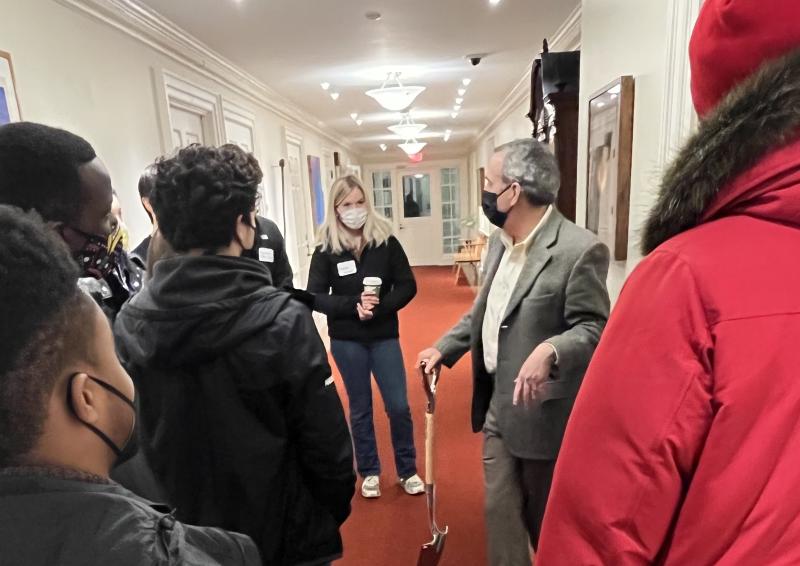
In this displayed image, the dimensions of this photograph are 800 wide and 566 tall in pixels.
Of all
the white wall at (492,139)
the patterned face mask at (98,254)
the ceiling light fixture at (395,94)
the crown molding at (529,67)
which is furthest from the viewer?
the white wall at (492,139)

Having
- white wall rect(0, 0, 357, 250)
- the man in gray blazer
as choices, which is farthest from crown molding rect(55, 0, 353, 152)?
the man in gray blazer

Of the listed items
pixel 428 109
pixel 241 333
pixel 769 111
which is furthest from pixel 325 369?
pixel 428 109

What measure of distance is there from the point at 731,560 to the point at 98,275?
1.41m

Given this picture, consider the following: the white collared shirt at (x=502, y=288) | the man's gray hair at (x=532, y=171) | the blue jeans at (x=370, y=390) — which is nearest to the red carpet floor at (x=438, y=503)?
the blue jeans at (x=370, y=390)

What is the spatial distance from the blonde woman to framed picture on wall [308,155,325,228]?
197 inches

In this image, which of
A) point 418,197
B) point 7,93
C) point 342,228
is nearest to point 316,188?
point 418,197

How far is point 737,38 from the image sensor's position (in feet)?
1.77

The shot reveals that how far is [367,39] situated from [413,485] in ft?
9.84

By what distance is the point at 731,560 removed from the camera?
54 centimetres

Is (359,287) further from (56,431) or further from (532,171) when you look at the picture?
(56,431)

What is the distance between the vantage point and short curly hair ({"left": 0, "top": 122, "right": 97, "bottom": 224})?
1028mm

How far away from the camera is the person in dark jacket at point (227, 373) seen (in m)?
1.02

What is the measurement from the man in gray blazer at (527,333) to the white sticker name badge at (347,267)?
0.74m

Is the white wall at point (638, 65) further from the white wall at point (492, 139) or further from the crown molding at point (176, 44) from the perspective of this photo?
the crown molding at point (176, 44)
